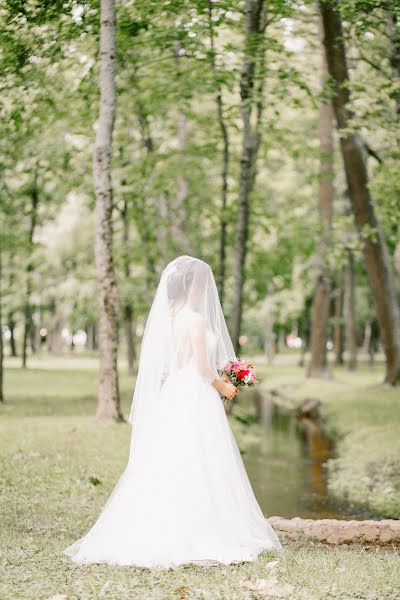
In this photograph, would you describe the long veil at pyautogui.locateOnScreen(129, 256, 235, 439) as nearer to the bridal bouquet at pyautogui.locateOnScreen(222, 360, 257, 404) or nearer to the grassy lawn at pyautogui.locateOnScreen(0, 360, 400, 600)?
the bridal bouquet at pyautogui.locateOnScreen(222, 360, 257, 404)

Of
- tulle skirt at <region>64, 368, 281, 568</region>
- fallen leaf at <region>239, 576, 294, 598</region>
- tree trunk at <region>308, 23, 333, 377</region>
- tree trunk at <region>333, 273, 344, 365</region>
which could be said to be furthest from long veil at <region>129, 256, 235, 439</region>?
tree trunk at <region>333, 273, 344, 365</region>

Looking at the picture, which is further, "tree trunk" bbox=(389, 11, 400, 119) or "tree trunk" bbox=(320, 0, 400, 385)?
"tree trunk" bbox=(320, 0, 400, 385)

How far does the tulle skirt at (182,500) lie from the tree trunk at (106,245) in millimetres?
6555

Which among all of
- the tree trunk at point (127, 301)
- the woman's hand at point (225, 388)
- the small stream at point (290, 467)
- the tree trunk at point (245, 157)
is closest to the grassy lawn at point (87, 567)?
the woman's hand at point (225, 388)

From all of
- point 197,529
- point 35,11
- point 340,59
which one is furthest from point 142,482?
point 340,59

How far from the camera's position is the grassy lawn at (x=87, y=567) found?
5246mm

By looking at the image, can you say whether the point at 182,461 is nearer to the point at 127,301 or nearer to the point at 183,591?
the point at 183,591

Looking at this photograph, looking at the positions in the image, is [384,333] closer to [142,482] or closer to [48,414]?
[48,414]

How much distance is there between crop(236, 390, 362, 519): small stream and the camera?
10781 millimetres

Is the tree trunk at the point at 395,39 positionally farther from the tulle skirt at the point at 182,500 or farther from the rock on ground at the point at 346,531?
the tulle skirt at the point at 182,500

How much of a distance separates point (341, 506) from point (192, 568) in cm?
561

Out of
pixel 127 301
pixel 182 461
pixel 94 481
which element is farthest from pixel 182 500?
pixel 127 301

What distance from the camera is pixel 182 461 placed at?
21.7 feet

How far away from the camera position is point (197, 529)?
6.33 m
